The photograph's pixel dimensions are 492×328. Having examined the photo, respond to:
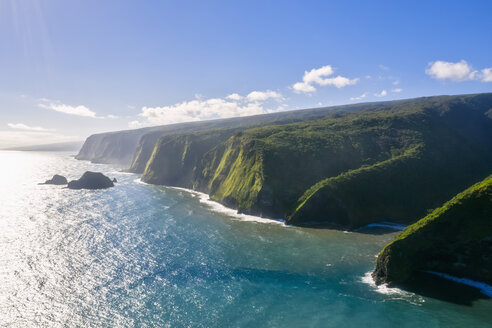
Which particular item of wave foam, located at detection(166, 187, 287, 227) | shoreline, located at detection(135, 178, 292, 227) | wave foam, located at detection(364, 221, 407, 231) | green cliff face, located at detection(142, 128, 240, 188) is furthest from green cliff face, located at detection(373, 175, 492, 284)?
green cliff face, located at detection(142, 128, 240, 188)

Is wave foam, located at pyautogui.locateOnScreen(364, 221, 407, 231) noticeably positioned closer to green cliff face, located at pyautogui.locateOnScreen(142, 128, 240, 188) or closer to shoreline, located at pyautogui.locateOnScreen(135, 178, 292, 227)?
shoreline, located at pyautogui.locateOnScreen(135, 178, 292, 227)

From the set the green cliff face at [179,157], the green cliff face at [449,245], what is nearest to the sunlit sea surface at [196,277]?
the green cliff face at [449,245]

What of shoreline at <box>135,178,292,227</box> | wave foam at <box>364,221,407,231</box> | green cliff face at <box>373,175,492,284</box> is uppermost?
green cliff face at <box>373,175,492,284</box>

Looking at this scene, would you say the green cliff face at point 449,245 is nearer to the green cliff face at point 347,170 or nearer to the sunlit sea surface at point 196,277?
the sunlit sea surface at point 196,277

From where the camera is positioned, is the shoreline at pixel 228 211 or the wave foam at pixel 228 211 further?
the wave foam at pixel 228 211

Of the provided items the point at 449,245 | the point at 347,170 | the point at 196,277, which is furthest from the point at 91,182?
the point at 449,245

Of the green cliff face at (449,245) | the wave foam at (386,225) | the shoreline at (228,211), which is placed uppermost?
the green cliff face at (449,245)

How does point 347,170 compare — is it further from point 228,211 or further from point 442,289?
point 442,289
